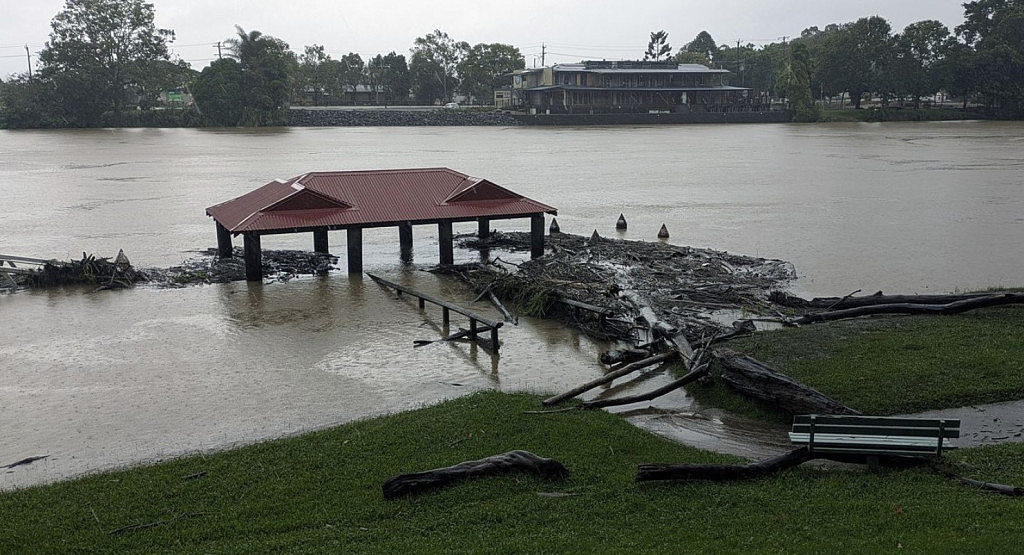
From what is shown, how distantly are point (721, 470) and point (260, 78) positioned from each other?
102 m

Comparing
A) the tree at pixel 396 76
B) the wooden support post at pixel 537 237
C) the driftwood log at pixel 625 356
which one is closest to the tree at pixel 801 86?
the tree at pixel 396 76

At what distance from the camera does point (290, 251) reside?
94.4ft

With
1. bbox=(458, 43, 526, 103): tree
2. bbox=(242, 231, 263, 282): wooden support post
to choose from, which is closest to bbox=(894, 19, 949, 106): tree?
bbox=(458, 43, 526, 103): tree

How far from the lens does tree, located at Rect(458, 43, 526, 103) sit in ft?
429

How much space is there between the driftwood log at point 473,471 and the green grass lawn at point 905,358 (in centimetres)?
508

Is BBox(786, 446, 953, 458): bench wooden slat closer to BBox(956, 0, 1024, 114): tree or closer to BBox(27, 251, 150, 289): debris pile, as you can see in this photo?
BBox(27, 251, 150, 289): debris pile

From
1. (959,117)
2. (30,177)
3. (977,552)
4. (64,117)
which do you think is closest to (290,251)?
(977,552)

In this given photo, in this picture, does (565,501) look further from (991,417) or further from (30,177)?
(30,177)

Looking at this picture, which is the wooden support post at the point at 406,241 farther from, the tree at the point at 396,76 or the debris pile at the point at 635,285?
the tree at the point at 396,76

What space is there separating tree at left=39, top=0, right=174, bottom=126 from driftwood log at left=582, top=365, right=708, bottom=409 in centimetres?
10839

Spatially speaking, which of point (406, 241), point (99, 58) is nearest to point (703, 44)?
point (99, 58)

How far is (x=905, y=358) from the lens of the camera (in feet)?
47.2

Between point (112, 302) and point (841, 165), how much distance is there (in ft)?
155

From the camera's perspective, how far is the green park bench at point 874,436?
9070 millimetres
